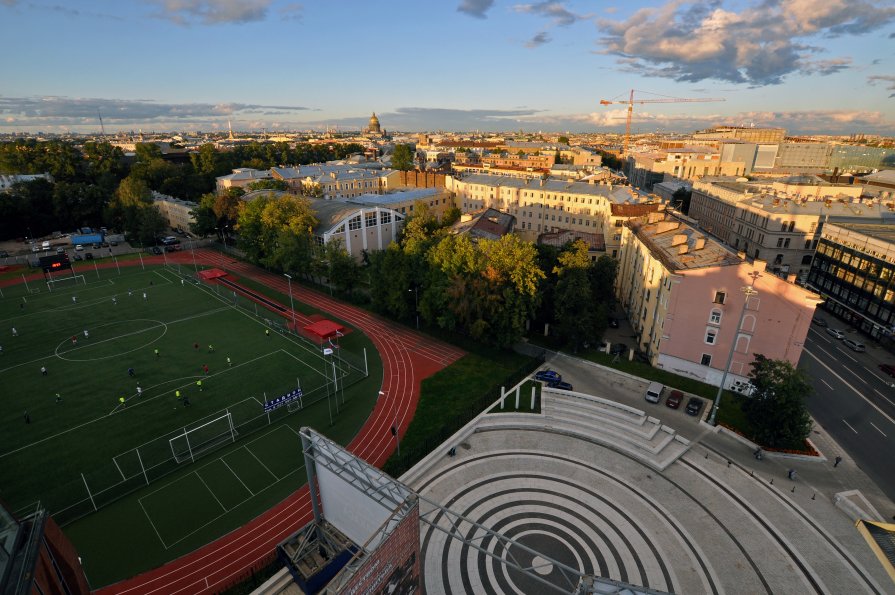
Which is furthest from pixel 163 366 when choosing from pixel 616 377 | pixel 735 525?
pixel 735 525

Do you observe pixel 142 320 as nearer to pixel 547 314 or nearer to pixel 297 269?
pixel 297 269

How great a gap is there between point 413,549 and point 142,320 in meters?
52.3

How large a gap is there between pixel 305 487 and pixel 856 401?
4644cm

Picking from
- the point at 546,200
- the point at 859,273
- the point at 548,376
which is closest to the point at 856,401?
the point at 859,273

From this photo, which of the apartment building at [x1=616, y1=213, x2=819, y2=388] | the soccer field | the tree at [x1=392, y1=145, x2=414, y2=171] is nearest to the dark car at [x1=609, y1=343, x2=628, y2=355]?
the apartment building at [x1=616, y1=213, x2=819, y2=388]

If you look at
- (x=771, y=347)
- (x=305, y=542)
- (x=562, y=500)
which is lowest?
(x=562, y=500)

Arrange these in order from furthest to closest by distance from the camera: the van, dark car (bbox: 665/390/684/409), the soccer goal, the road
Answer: the van < dark car (bbox: 665/390/684/409) < the road < the soccer goal

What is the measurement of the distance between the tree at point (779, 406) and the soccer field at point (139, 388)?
1193 inches

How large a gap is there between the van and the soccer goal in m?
34.1

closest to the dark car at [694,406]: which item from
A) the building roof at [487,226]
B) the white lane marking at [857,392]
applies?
the white lane marking at [857,392]

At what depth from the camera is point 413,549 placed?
16.0 metres

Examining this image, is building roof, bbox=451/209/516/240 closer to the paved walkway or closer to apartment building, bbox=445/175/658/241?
apartment building, bbox=445/175/658/241

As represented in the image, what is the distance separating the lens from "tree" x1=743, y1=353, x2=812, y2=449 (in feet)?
99.2

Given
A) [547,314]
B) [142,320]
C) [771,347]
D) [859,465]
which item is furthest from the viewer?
[142,320]
